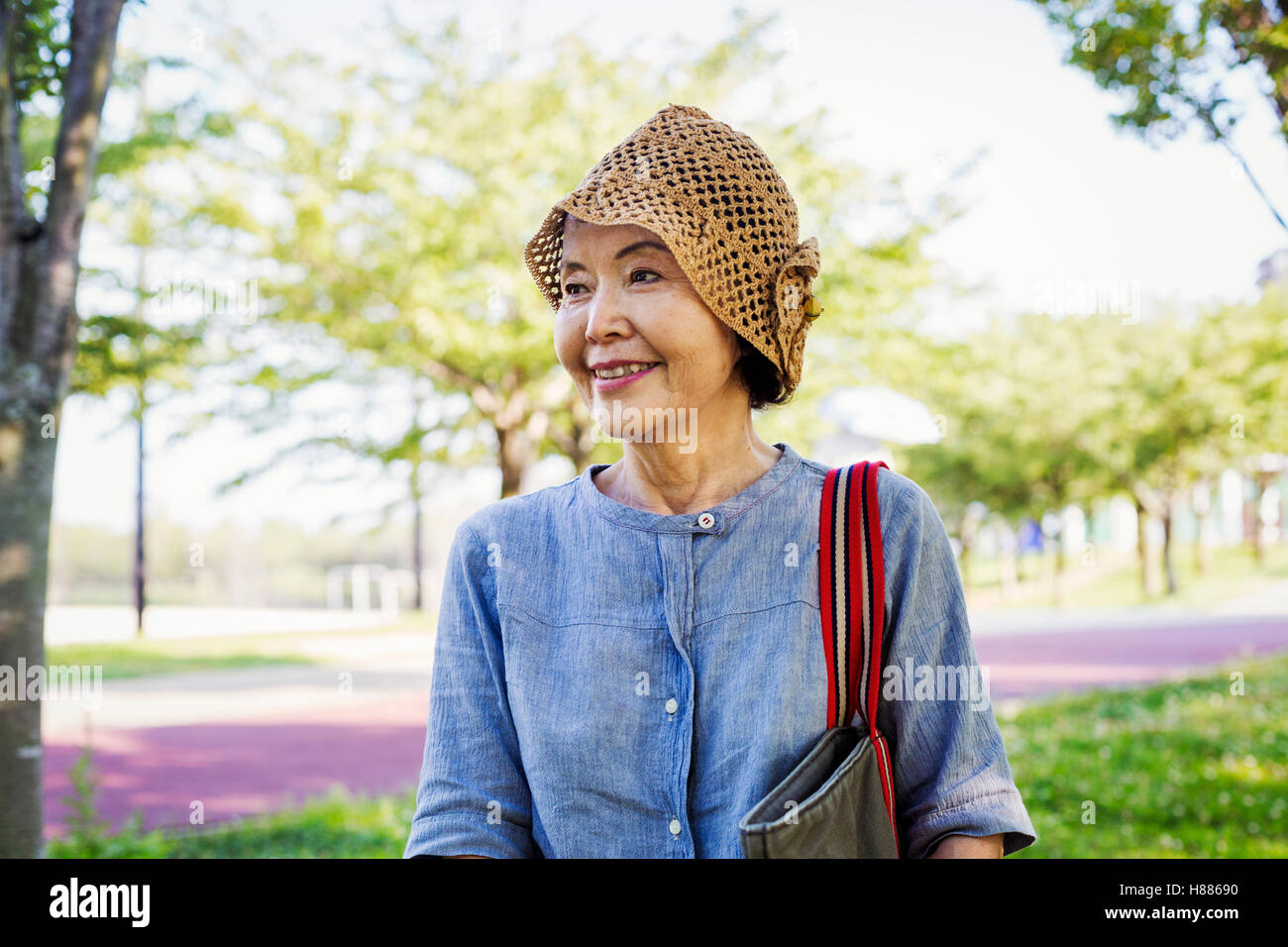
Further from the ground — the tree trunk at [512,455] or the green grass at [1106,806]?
the tree trunk at [512,455]

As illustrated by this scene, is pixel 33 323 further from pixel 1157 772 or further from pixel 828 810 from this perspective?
pixel 1157 772

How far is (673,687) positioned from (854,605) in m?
0.27

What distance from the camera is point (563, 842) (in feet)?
4.94

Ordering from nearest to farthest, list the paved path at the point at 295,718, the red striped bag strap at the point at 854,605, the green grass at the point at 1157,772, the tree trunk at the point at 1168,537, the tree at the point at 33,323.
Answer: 1. the red striped bag strap at the point at 854,605
2. the tree at the point at 33,323
3. the green grass at the point at 1157,772
4. the paved path at the point at 295,718
5. the tree trunk at the point at 1168,537

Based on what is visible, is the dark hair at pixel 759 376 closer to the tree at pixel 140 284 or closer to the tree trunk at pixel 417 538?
the tree at pixel 140 284

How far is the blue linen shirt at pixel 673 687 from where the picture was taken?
1.48 meters

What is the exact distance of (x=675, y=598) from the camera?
1.57 m

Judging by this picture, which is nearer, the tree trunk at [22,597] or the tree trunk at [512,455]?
the tree trunk at [22,597]

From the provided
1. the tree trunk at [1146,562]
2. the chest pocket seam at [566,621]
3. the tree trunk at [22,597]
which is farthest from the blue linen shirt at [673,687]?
the tree trunk at [1146,562]

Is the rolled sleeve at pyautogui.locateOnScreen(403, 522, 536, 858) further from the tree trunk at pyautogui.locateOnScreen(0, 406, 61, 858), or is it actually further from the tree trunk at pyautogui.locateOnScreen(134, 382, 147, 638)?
the tree trunk at pyautogui.locateOnScreen(134, 382, 147, 638)

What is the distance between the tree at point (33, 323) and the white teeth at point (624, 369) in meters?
3.11
